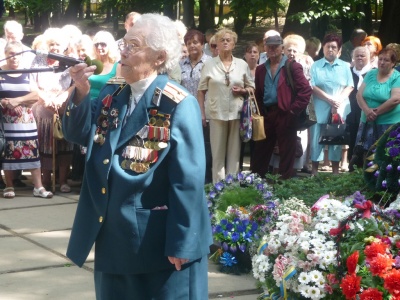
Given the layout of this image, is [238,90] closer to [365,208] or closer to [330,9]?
[365,208]

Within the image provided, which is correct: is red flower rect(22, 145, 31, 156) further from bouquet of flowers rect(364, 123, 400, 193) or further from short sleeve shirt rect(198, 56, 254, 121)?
bouquet of flowers rect(364, 123, 400, 193)

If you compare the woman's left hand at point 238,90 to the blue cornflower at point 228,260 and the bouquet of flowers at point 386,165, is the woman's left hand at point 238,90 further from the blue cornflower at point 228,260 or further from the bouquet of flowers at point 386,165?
the blue cornflower at point 228,260

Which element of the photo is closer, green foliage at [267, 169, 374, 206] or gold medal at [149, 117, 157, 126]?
gold medal at [149, 117, 157, 126]

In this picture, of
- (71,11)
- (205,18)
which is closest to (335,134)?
(205,18)

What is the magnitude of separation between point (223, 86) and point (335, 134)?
208cm

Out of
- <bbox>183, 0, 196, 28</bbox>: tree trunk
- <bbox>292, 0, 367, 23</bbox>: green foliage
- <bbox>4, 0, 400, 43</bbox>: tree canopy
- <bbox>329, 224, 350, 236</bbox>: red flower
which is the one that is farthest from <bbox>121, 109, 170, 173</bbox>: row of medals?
<bbox>183, 0, 196, 28</bbox>: tree trunk

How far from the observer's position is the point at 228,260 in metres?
6.90

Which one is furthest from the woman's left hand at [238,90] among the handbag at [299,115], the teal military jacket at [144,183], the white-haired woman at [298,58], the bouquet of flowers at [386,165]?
the teal military jacket at [144,183]

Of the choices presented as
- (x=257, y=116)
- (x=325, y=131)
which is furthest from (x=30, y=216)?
(x=325, y=131)

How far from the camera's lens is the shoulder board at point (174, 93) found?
164 inches

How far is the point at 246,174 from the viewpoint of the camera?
8070 millimetres

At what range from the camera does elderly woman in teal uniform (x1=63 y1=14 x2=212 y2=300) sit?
161 inches

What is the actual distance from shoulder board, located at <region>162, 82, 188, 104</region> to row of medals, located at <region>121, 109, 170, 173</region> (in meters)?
0.08

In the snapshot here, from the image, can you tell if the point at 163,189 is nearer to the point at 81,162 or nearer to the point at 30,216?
the point at 30,216
